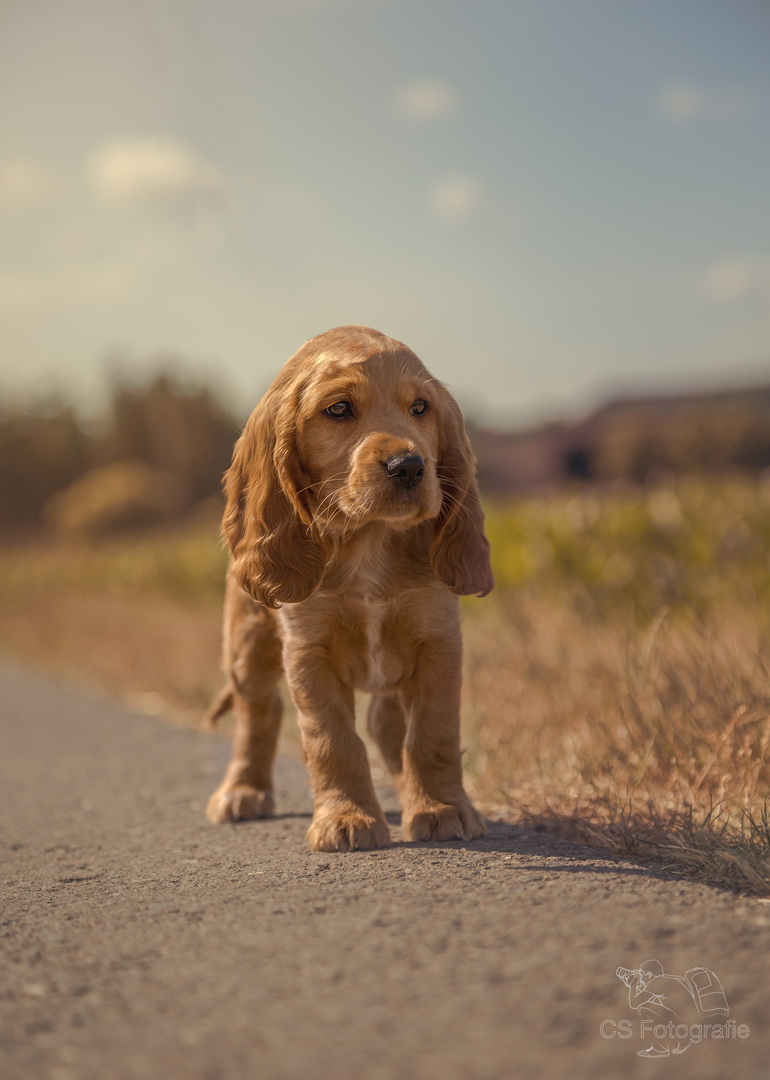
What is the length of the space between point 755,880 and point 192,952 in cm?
136

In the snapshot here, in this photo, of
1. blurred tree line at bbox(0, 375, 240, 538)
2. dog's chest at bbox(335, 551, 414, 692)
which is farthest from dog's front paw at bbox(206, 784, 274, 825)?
blurred tree line at bbox(0, 375, 240, 538)

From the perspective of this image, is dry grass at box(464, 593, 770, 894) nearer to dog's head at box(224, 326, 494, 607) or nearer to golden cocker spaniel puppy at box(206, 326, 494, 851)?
golden cocker spaniel puppy at box(206, 326, 494, 851)

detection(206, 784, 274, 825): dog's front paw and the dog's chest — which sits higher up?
the dog's chest

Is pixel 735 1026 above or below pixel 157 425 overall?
below

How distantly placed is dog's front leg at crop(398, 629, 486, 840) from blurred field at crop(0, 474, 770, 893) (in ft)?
1.27

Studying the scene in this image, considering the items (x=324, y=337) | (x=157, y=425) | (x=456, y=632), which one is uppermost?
(x=157, y=425)

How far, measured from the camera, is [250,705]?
391cm

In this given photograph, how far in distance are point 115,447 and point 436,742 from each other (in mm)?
41671

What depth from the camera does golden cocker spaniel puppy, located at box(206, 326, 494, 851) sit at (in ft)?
10.2

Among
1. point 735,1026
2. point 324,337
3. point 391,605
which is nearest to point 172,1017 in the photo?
point 735,1026

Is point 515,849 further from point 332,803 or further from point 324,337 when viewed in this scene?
point 324,337

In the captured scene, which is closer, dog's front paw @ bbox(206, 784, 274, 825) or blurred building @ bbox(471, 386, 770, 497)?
dog's front paw @ bbox(206, 784, 274, 825)

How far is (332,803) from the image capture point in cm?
315

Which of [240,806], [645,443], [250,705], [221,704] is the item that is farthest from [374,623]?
[645,443]
